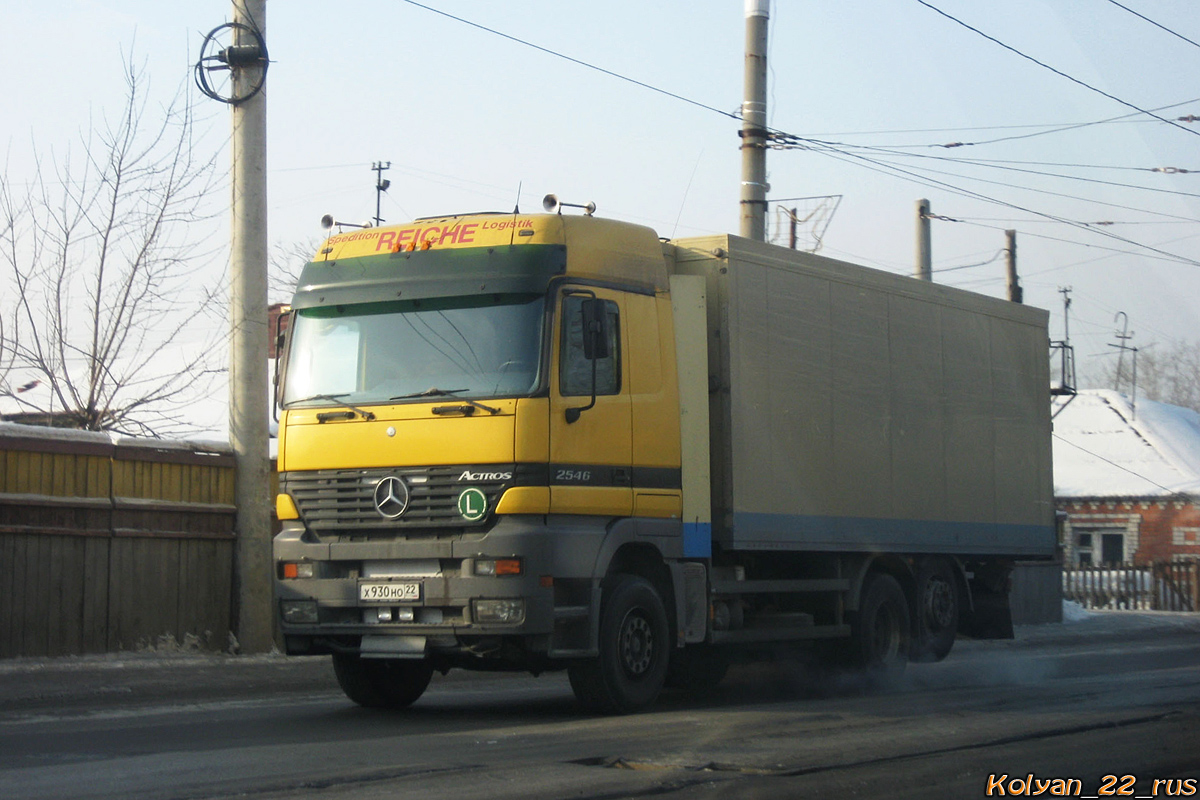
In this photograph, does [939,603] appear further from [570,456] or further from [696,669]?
[570,456]

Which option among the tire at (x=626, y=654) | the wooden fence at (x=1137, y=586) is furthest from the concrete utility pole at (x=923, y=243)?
the tire at (x=626, y=654)

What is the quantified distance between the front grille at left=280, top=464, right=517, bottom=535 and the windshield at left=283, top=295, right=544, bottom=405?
0.50 m

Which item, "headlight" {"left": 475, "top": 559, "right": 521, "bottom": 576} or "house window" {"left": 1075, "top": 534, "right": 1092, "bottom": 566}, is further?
"house window" {"left": 1075, "top": 534, "right": 1092, "bottom": 566}

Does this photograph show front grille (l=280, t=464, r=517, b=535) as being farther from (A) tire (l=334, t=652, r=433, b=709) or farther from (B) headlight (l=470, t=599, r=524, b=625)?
(A) tire (l=334, t=652, r=433, b=709)

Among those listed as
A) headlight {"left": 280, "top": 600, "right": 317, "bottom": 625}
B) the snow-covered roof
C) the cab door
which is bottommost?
headlight {"left": 280, "top": 600, "right": 317, "bottom": 625}

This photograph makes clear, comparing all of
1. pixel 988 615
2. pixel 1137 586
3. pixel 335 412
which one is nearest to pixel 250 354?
pixel 335 412

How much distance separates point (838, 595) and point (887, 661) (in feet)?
3.39

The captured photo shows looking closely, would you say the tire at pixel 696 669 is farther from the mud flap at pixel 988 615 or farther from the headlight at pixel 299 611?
the mud flap at pixel 988 615

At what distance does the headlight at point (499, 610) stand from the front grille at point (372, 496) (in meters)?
0.49

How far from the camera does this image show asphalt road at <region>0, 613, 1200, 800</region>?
7.07 metres

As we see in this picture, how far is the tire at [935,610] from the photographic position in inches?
543

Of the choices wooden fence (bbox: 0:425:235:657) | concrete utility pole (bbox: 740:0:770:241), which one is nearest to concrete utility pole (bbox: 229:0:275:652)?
wooden fence (bbox: 0:425:235:657)

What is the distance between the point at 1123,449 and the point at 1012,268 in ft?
74.3

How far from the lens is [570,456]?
9703 mm
